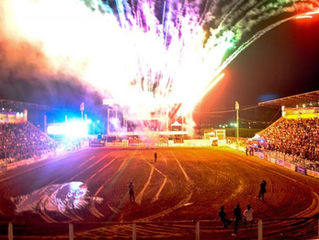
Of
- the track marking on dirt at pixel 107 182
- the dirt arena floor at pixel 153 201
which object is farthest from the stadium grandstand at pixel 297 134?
the track marking on dirt at pixel 107 182

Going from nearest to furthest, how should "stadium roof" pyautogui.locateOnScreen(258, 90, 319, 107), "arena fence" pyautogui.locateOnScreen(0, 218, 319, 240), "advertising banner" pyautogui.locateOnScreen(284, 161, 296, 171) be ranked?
"arena fence" pyautogui.locateOnScreen(0, 218, 319, 240), "advertising banner" pyautogui.locateOnScreen(284, 161, 296, 171), "stadium roof" pyautogui.locateOnScreen(258, 90, 319, 107)

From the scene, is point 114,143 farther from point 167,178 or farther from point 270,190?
point 270,190

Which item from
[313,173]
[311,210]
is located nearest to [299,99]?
[313,173]

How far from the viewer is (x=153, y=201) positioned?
1474 cm

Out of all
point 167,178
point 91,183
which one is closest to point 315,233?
point 167,178

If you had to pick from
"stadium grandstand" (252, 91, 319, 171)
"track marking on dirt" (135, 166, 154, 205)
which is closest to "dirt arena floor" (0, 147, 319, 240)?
"track marking on dirt" (135, 166, 154, 205)

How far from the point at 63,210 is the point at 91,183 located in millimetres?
5836

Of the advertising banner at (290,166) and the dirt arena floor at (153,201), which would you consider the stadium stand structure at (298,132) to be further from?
the dirt arena floor at (153,201)

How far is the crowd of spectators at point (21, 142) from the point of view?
1111 inches

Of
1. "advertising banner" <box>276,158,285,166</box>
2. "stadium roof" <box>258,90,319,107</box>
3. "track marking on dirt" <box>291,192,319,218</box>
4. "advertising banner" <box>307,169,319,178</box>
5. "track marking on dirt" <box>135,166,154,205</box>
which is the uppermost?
"stadium roof" <box>258,90,319,107</box>

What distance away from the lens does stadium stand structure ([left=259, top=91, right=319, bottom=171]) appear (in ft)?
79.8

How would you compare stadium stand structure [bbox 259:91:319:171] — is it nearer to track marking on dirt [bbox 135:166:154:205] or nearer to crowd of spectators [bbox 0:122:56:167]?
track marking on dirt [bbox 135:166:154:205]

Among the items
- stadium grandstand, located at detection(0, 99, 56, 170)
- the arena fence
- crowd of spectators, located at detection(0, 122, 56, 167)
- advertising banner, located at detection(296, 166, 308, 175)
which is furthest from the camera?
crowd of spectators, located at detection(0, 122, 56, 167)

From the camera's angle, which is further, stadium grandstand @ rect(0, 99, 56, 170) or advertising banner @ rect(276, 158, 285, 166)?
stadium grandstand @ rect(0, 99, 56, 170)
